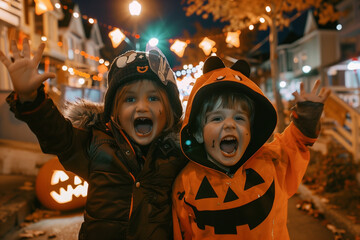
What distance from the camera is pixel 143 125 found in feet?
7.12

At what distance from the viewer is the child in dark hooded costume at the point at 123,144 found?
72.1 inches

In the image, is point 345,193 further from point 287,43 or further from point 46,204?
point 287,43

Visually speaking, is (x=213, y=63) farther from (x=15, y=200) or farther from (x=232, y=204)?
(x=15, y=200)

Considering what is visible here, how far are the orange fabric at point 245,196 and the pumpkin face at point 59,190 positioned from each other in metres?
3.38

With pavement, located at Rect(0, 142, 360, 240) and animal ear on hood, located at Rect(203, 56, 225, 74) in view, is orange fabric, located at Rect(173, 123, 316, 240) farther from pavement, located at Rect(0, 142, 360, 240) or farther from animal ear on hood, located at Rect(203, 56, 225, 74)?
pavement, located at Rect(0, 142, 360, 240)

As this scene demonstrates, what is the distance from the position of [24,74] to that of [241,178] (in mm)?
1646

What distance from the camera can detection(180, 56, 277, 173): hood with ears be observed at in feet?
6.75

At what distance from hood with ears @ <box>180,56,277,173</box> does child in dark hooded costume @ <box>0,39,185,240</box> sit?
18 centimetres

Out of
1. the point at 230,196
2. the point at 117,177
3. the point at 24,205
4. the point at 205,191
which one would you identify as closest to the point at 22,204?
the point at 24,205

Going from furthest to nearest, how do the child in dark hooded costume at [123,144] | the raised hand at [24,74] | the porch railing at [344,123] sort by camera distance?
the porch railing at [344,123], the child in dark hooded costume at [123,144], the raised hand at [24,74]

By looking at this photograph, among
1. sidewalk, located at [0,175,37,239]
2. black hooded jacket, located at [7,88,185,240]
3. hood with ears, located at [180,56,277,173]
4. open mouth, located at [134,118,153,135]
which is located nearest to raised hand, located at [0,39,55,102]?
black hooded jacket, located at [7,88,185,240]

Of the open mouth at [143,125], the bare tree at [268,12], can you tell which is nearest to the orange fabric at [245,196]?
the open mouth at [143,125]

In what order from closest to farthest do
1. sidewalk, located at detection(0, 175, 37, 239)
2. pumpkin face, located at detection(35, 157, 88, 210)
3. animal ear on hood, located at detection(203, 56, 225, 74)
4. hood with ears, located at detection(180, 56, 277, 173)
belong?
hood with ears, located at detection(180, 56, 277, 173), animal ear on hood, located at detection(203, 56, 225, 74), sidewalk, located at detection(0, 175, 37, 239), pumpkin face, located at detection(35, 157, 88, 210)

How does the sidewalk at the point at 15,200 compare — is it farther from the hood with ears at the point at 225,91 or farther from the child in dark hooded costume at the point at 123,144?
the hood with ears at the point at 225,91
